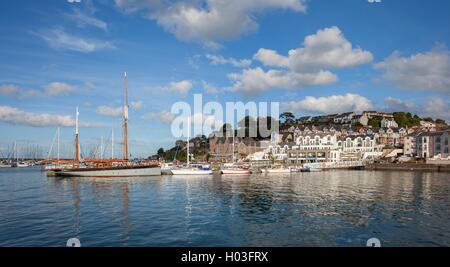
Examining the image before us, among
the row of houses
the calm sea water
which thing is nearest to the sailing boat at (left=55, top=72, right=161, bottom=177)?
the calm sea water

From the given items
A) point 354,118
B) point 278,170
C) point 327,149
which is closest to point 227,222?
point 278,170

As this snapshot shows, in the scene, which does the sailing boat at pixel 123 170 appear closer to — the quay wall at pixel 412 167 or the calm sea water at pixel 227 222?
the calm sea water at pixel 227 222

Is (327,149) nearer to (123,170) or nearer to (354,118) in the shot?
(354,118)

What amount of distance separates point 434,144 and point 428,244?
90.7m

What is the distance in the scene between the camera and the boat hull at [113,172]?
5934 cm

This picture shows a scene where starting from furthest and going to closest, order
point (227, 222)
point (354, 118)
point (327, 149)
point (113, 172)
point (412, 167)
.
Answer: point (354, 118) < point (327, 149) < point (412, 167) < point (113, 172) < point (227, 222)

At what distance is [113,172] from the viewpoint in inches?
2336

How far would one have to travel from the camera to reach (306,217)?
19688mm

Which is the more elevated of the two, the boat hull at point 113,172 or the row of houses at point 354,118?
the row of houses at point 354,118

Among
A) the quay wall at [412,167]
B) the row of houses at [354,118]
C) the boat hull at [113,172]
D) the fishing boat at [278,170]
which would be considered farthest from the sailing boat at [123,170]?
the row of houses at [354,118]

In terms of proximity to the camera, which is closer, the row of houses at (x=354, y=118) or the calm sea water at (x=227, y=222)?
the calm sea water at (x=227, y=222)
